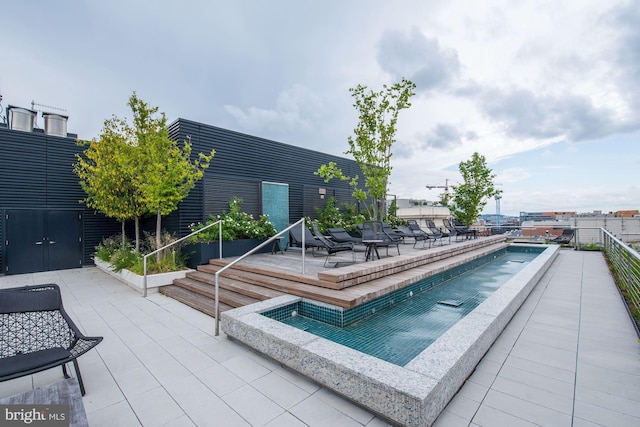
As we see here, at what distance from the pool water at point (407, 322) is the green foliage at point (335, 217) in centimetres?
465

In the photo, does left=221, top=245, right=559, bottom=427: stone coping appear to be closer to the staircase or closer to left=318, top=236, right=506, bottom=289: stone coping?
the staircase

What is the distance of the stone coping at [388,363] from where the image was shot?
185 cm

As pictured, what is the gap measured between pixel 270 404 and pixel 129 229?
9748 mm

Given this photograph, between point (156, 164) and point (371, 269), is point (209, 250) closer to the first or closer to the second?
point (156, 164)

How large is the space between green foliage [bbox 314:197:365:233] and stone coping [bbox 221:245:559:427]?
6723 mm

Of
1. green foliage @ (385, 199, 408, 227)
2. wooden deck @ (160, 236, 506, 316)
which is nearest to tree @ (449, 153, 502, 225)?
green foliage @ (385, 199, 408, 227)

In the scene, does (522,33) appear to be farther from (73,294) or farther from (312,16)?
(73,294)

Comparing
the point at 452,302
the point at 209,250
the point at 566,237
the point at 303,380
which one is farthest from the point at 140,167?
the point at 566,237

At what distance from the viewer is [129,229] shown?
381 inches

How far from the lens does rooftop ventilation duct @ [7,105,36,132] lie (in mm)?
8805

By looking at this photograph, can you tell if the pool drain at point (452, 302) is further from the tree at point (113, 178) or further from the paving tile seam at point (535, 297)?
the tree at point (113, 178)

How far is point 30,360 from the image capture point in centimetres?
202

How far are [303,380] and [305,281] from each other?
2.03 metres

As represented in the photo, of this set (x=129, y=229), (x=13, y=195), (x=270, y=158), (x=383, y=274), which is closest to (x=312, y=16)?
(x=270, y=158)
